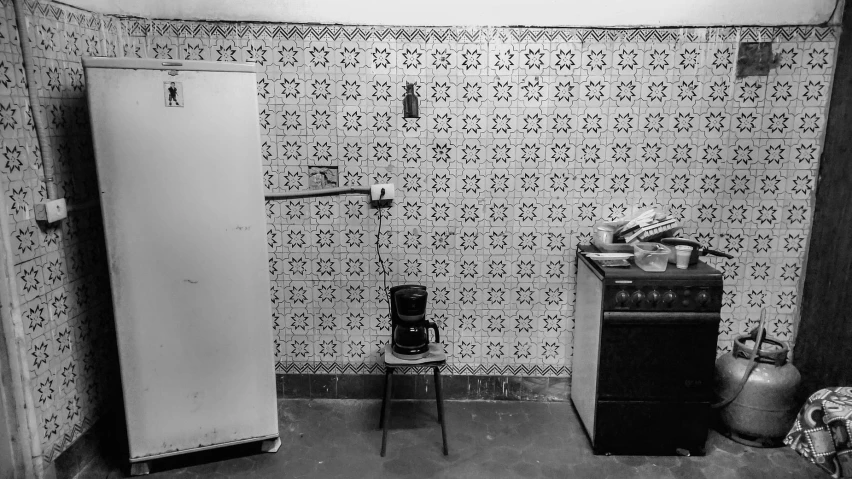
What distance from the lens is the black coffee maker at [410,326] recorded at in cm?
275

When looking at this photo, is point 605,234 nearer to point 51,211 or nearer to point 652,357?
point 652,357

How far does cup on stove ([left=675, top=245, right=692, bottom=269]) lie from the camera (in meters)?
2.68

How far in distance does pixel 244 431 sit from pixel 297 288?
0.85 meters

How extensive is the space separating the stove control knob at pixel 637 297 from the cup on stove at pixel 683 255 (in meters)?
0.29

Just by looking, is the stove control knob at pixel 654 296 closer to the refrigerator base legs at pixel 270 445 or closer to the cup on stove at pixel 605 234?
the cup on stove at pixel 605 234

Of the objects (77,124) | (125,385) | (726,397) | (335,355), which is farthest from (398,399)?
(77,124)

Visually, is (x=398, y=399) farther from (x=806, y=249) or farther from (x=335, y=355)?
(x=806, y=249)

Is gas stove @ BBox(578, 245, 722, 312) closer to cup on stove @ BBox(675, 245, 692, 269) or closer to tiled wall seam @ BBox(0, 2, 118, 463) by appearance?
cup on stove @ BBox(675, 245, 692, 269)

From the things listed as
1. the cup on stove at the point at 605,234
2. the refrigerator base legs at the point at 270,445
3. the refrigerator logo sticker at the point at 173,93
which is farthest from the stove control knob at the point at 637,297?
the refrigerator logo sticker at the point at 173,93

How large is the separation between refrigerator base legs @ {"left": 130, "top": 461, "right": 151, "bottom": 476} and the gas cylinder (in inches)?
115

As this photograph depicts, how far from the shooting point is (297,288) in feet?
10.5

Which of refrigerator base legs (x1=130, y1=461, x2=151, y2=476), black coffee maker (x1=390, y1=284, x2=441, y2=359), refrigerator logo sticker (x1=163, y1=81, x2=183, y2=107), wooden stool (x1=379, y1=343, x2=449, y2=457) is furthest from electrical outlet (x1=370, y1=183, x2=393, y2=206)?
refrigerator base legs (x1=130, y1=461, x2=151, y2=476)

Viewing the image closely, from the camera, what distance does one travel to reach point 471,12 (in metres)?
2.91

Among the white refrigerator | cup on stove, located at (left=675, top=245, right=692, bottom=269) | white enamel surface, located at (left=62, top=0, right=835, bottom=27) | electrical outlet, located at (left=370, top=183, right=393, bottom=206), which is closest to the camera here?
the white refrigerator
